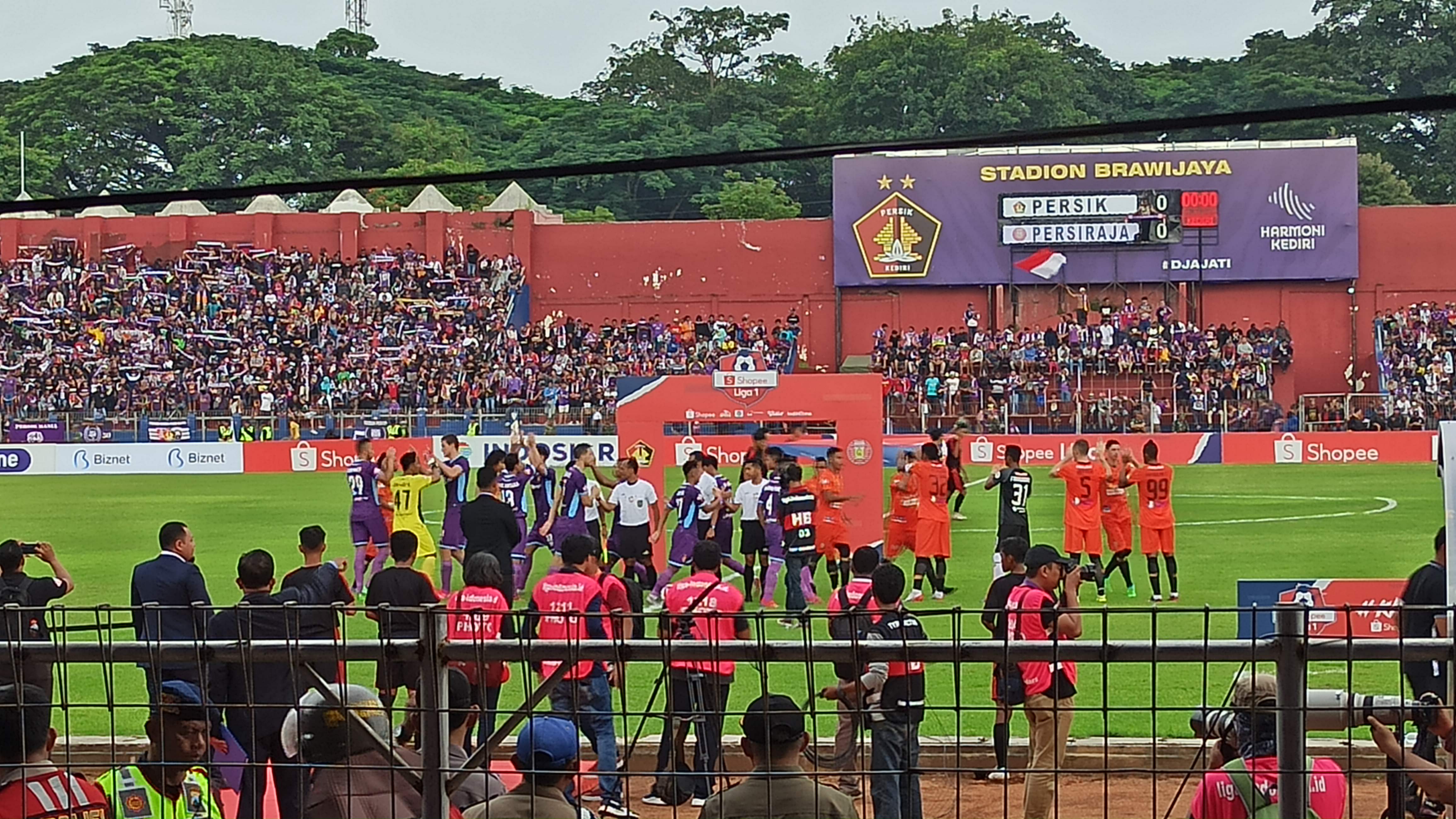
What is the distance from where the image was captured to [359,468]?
55.3 feet

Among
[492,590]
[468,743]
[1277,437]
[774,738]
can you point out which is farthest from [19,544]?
[1277,437]

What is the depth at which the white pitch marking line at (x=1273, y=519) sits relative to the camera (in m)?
23.5

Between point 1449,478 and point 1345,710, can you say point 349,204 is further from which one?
point 1345,710

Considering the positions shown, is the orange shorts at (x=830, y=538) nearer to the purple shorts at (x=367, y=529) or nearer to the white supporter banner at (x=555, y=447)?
the purple shorts at (x=367, y=529)

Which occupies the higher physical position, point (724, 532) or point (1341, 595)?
point (1341, 595)

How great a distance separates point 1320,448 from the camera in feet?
115

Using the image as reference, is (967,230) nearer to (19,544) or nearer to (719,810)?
(19,544)

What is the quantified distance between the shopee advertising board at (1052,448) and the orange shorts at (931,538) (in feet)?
58.2

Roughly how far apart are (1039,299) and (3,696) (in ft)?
150

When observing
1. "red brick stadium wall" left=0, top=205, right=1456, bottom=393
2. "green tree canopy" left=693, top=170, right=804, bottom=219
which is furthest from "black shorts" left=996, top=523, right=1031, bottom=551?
"green tree canopy" left=693, top=170, right=804, bottom=219

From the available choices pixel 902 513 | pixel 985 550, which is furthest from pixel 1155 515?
pixel 985 550

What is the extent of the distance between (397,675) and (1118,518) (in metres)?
12.0

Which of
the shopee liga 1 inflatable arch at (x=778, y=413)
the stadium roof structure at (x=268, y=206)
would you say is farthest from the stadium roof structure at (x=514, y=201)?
the shopee liga 1 inflatable arch at (x=778, y=413)

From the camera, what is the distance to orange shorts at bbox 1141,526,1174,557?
645 inches
